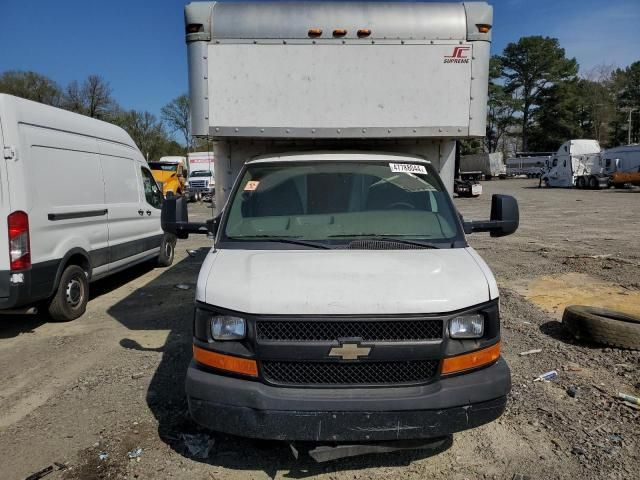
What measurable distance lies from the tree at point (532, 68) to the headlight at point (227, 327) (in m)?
80.0

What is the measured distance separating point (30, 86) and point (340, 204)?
5410 centimetres

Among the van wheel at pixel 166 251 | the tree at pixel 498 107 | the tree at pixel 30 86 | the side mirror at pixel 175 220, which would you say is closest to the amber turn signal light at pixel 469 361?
the side mirror at pixel 175 220

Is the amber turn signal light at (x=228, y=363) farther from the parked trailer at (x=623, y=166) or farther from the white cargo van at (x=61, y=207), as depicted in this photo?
the parked trailer at (x=623, y=166)

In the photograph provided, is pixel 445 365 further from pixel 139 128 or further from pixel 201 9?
pixel 139 128

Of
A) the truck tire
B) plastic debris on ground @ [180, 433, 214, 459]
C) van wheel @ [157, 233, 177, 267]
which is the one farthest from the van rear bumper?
the truck tire

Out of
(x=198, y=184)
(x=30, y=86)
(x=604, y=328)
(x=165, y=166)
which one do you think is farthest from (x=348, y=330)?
(x=30, y=86)

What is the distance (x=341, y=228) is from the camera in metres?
3.78

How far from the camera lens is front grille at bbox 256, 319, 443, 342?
2.75 metres

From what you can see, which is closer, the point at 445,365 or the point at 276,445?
the point at 445,365

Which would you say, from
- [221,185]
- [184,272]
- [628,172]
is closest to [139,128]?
[628,172]

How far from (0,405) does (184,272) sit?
17.1ft

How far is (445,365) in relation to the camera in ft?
9.16

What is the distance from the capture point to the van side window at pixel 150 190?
885 cm

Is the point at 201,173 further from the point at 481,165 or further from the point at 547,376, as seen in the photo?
the point at 481,165
